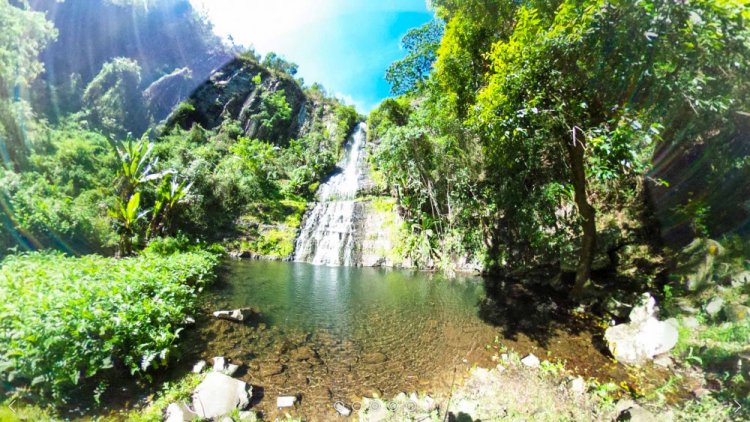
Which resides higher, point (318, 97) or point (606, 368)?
point (318, 97)

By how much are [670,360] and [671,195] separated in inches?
273

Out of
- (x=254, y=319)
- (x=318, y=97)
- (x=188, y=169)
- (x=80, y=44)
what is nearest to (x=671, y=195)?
(x=254, y=319)

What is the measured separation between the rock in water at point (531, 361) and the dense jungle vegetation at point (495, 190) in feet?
8.19

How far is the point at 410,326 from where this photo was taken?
8.41 meters

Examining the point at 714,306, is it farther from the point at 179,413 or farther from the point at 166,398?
the point at 166,398

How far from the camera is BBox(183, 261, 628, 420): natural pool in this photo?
208 inches

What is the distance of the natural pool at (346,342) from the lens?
5.28m

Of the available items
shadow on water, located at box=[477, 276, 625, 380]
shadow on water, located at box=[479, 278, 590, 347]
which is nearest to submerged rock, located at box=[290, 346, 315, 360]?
shadow on water, located at box=[477, 276, 625, 380]

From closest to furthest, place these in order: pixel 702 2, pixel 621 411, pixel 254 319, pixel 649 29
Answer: pixel 621 411 → pixel 702 2 → pixel 649 29 → pixel 254 319

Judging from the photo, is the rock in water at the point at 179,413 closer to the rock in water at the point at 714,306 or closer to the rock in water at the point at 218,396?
the rock in water at the point at 218,396

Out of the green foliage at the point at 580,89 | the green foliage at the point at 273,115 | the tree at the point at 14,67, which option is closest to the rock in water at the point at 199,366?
the green foliage at the point at 580,89

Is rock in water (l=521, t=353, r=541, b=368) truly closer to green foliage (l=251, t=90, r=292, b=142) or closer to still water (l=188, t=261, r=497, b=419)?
still water (l=188, t=261, r=497, b=419)

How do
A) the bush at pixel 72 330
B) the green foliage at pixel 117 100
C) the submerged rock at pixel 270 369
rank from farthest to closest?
the green foliage at pixel 117 100
the submerged rock at pixel 270 369
the bush at pixel 72 330

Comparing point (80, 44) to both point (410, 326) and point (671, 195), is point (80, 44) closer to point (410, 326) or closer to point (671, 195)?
point (410, 326)
